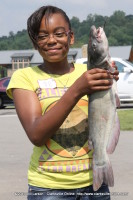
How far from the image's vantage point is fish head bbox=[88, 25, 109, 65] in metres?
2.41

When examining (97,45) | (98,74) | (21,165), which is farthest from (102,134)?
(21,165)

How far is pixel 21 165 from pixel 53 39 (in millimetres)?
5470

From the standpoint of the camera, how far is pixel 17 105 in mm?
2777

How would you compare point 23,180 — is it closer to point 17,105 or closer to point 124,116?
point 17,105

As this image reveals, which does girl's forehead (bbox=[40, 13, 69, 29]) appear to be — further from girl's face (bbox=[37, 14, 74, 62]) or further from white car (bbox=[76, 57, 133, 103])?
white car (bbox=[76, 57, 133, 103])

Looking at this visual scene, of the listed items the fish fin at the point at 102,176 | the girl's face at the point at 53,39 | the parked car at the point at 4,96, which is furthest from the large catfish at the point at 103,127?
the parked car at the point at 4,96

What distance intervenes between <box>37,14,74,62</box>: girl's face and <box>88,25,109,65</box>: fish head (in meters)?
0.38

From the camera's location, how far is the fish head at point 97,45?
241 cm

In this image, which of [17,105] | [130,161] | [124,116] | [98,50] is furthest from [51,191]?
[124,116]

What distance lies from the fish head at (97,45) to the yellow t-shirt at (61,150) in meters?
0.41

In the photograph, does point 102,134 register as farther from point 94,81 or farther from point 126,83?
point 126,83

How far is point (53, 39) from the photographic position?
2777 millimetres

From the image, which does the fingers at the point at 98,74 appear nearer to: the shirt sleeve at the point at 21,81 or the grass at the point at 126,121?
the shirt sleeve at the point at 21,81

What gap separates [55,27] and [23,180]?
14.5ft
